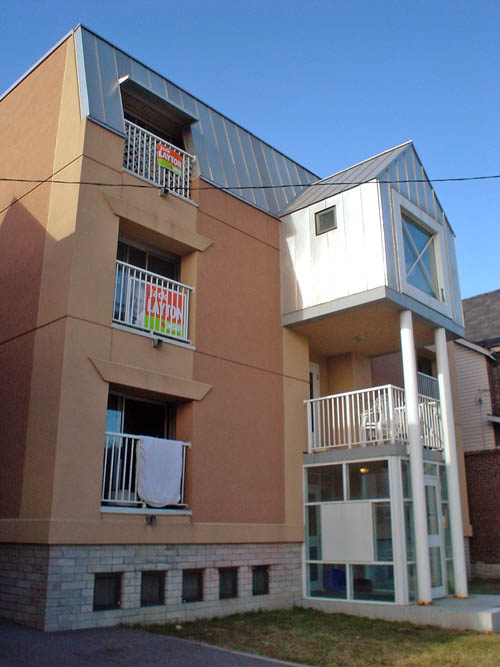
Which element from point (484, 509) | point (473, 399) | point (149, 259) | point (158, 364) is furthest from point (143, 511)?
point (473, 399)

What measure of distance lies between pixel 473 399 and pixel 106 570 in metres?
15.2

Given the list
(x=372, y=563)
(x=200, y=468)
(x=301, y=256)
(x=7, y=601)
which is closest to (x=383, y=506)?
(x=372, y=563)

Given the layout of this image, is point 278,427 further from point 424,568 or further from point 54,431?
point 54,431

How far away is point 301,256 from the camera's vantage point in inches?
522

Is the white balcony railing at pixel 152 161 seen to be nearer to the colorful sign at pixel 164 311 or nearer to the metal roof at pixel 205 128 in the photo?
the metal roof at pixel 205 128

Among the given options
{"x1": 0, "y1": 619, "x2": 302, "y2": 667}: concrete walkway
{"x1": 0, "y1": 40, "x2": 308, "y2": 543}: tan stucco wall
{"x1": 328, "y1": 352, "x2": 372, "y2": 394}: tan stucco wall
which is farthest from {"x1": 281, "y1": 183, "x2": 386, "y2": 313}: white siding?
{"x1": 0, "y1": 619, "x2": 302, "y2": 667}: concrete walkway

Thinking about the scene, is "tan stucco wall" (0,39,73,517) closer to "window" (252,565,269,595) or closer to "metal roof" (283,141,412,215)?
"window" (252,565,269,595)

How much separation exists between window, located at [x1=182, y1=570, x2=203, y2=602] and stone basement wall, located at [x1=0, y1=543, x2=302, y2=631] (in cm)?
9

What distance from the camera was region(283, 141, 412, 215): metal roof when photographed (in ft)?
41.8

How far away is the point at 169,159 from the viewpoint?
11836 mm

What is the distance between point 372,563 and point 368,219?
630 centimetres

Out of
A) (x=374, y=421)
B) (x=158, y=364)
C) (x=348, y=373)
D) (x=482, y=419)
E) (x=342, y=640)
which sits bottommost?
(x=342, y=640)

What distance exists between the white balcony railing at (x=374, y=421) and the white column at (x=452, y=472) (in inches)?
11.3

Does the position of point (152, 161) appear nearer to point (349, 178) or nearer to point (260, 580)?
point (349, 178)
